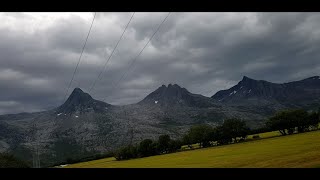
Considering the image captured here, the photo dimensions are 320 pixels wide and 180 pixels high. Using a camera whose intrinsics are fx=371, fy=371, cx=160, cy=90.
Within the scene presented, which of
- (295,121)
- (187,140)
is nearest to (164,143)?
(187,140)

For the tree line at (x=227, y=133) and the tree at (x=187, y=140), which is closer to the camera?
the tree line at (x=227, y=133)

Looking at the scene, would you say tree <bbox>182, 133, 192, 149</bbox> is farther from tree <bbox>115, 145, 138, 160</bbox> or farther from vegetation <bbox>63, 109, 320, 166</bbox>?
tree <bbox>115, 145, 138, 160</bbox>

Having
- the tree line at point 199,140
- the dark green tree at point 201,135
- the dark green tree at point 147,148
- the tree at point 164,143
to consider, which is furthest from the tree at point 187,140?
the dark green tree at point 147,148

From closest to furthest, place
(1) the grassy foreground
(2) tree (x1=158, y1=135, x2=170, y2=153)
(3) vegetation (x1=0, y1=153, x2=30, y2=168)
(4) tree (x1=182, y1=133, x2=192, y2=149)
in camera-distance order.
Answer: (1) the grassy foreground, (3) vegetation (x1=0, y1=153, x2=30, y2=168), (2) tree (x1=158, y1=135, x2=170, y2=153), (4) tree (x1=182, y1=133, x2=192, y2=149)

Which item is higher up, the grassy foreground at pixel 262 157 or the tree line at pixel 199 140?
the tree line at pixel 199 140

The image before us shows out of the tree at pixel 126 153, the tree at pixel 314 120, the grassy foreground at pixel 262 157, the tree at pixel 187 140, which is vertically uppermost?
the tree at pixel 314 120

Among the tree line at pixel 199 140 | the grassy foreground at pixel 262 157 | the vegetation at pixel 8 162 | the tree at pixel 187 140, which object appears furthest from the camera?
the tree at pixel 187 140

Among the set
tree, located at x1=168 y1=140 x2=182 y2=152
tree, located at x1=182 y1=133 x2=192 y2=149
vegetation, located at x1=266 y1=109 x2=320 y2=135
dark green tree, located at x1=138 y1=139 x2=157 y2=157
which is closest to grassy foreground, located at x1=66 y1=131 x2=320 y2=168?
vegetation, located at x1=266 y1=109 x2=320 y2=135

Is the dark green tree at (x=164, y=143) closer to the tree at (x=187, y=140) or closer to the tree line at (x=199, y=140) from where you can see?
the tree line at (x=199, y=140)

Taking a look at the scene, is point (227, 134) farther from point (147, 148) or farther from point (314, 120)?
point (314, 120)
